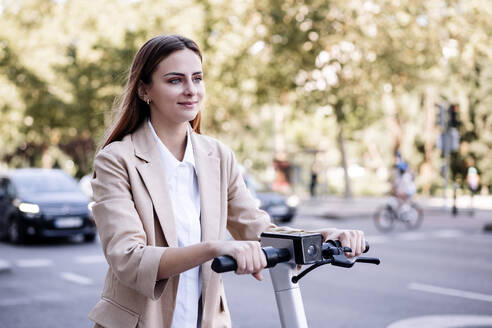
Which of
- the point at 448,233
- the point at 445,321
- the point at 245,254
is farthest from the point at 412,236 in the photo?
the point at 245,254

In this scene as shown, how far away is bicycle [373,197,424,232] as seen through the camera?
53.4 ft

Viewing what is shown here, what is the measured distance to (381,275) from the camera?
9.32 meters

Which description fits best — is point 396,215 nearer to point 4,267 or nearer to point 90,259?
point 90,259

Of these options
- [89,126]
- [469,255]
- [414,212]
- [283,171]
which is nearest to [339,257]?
[469,255]

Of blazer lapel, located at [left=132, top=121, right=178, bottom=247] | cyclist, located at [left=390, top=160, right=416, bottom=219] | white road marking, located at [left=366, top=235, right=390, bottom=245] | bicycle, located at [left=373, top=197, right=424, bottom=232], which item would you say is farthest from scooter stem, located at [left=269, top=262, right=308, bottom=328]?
cyclist, located at [left=390, top=160, right=416, bottom=219]

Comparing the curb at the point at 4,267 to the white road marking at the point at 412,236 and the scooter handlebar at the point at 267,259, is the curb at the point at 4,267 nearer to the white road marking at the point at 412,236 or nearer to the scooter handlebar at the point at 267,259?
the white road marking at the point at 412,236

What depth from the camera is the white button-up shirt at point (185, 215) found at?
6.65ft

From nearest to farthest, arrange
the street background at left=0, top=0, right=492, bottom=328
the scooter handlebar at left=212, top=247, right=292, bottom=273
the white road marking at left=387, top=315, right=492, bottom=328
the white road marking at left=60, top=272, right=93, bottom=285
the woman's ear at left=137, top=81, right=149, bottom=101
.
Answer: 1. the scooter handlebar at left=212, top=247, right=292, bottom=273
2. the woman's ear at left=137, top=81, right=149, bottom=101
3. the white road marking at left=387, top=315, right=492, bottom=328
4. the street background at left=0, top=0, right=492, bottom=328
5. the white road marking at left=60, top=272, right=93, bottom=285

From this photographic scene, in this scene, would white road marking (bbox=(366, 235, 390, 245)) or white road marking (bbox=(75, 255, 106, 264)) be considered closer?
white road marking (bbox=(75, 255, 106, 264))

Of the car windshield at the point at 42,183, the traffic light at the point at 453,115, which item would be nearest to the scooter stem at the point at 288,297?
the car windshield at the point at 42,183

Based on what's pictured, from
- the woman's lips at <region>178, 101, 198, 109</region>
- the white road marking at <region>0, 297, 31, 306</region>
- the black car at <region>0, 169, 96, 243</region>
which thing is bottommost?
the white road marking at <region>0, 297, 31, 306</region>

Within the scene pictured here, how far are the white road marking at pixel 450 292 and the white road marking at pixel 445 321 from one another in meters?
1.11

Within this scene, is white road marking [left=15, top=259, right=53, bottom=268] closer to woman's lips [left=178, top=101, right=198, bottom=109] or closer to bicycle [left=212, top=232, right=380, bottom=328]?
woman's lips [left=178, top=101, right=198, bottom=109]

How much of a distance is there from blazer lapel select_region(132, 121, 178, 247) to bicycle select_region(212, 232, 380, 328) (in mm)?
273
